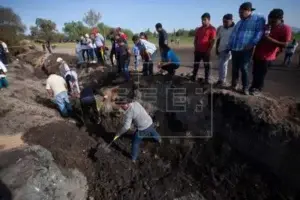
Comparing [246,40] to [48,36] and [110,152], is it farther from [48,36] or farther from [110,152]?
[48,36]

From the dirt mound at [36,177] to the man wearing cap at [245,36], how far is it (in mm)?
4645

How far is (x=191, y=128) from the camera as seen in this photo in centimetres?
581

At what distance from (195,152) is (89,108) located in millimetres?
3706

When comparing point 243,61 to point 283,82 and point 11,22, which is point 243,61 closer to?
point 283,82

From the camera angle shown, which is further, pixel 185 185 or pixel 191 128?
pixel 191 128

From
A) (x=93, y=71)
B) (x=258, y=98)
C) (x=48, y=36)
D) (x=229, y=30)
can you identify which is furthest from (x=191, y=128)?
(x=48, y=36)

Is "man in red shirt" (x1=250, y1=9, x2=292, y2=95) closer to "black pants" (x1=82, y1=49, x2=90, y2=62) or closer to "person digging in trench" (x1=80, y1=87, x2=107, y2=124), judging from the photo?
"person digging in trench" (x1=80, y1=87, x2=107, y2=124)

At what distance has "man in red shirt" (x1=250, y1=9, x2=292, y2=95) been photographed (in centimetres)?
440

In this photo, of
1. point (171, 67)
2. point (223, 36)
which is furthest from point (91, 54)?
point (223, 36)

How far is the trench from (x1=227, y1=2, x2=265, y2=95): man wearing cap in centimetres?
85

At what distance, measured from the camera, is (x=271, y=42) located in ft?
14.9

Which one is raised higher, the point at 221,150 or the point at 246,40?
the point at 246,40

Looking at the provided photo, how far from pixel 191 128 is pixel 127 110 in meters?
2.09

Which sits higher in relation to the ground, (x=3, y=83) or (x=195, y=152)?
(x=3, y=83)
